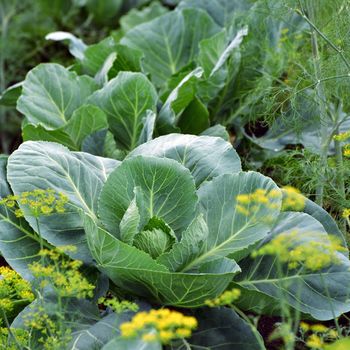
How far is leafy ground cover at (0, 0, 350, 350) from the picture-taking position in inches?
106

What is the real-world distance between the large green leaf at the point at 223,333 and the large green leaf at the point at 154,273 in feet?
0.39

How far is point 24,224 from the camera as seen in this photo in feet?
10.7

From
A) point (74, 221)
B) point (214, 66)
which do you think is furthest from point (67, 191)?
point (214, 66)

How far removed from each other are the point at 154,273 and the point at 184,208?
41cm

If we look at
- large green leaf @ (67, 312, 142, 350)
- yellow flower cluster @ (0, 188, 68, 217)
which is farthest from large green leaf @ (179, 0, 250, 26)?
large green leaf @ (67, 312, 142, 350)

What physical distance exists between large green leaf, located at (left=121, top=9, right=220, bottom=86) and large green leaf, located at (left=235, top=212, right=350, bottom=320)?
2207mm

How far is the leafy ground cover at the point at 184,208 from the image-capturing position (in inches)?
106

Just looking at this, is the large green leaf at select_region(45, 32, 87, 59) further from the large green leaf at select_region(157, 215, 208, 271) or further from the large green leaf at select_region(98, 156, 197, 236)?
the large green leaf at select_region(157, 215, 208, 271)

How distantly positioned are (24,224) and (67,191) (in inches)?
10.2

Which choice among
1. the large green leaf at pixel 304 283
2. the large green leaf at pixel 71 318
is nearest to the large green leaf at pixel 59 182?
the large green leaf at pixel 71 318

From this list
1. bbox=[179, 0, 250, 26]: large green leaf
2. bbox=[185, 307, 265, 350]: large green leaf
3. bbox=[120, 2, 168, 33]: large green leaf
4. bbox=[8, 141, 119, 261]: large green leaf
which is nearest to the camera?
bbox=[185, 307, 265, 350]: large green leaf

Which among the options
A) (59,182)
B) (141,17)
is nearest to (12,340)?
(59,182)

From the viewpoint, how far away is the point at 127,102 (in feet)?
13.3

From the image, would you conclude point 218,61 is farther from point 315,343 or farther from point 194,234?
point 315,343
